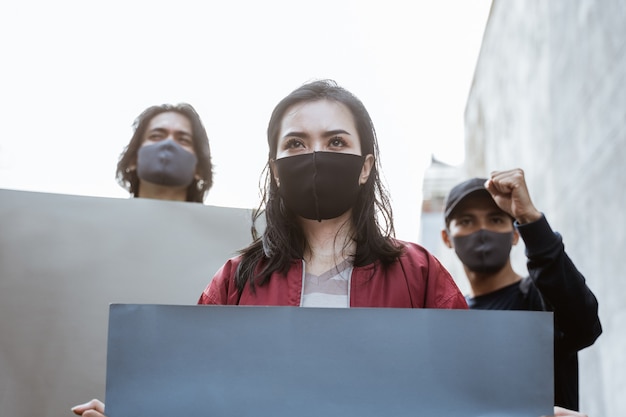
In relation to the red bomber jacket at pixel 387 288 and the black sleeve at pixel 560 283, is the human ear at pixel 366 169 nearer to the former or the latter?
the red bomber jacket at pixel 387 288

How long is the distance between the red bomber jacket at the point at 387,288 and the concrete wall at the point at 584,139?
177 cm

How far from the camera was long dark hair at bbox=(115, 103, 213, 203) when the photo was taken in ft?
10.7

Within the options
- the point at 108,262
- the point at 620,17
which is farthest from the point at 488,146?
the point at 108,262

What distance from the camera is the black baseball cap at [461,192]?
3.00 m

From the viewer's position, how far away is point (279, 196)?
206 centimetres

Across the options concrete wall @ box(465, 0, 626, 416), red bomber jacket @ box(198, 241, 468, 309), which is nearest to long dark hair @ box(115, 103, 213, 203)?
red bomber jacket @ box(198, 241, 468, 309)

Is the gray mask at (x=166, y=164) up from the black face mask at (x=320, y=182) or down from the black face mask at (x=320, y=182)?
up

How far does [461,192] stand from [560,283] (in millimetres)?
980

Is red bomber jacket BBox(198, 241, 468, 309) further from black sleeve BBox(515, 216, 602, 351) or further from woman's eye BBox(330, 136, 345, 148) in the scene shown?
black sleeve BBox(515, 216, 602, 351)

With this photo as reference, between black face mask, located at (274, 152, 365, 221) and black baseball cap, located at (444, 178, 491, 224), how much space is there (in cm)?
118

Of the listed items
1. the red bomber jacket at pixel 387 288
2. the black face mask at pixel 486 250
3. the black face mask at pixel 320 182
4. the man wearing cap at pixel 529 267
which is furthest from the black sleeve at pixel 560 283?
the black face mask at pixel 486 250

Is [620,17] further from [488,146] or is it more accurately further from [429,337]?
[488,146]

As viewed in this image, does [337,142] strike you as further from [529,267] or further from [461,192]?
[461,192]

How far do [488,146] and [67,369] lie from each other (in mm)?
7731
